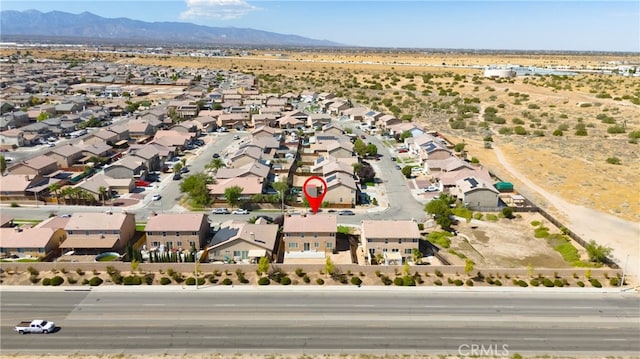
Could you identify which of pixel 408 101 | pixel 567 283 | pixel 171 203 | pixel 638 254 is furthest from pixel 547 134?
pixel 171 203

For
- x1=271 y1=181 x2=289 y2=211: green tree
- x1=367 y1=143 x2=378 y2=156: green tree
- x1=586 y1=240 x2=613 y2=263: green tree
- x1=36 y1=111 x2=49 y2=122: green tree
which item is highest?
x1=36 y1=111 x2=49 y2=122: green tree

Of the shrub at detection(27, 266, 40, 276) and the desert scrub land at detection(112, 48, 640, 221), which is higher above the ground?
the desert scrub land at detection(112, 48, 640, 221)

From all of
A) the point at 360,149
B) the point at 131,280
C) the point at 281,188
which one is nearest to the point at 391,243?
the point at 281,188

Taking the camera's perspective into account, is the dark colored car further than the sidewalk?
Answer: Yes

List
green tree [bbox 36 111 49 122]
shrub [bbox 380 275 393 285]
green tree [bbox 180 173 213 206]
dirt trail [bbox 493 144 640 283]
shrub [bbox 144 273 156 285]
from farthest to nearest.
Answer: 1. green tree [bbox 36 111 49 122]
2. green tree [bbox 180 173 213 206]
3. dirt trail [bbox 493 144 640 283]
4. shrub [bbox 380 275 393 285]
5. shrub [bbox 144 273 156 285]

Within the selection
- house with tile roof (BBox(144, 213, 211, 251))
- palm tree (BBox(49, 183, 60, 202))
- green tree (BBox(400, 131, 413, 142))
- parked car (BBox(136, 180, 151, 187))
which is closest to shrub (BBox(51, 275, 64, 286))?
house with tile roof (BBox(144, 213, 211, 251))

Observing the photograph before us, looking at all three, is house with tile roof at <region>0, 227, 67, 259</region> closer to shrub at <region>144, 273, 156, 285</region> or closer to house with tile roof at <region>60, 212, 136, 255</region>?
house with tile roof at <region>60, 212, 136, 255</region>

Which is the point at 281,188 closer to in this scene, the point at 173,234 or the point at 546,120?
the point at 173,234

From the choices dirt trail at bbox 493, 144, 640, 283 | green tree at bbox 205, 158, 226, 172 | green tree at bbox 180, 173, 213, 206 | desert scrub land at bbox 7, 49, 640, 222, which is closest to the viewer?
dirt trail at bbox 493, 144, 640, 283

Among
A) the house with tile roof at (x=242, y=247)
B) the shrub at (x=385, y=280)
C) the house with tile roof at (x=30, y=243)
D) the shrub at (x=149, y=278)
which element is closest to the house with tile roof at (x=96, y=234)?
the house with tile roof at (x=30, y=243)
